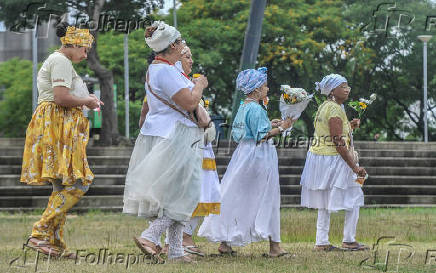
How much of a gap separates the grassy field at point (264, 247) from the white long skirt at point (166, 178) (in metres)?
0.45

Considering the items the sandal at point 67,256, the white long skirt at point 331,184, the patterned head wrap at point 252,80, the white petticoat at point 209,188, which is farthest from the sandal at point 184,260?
the white long skirt at point 331,184

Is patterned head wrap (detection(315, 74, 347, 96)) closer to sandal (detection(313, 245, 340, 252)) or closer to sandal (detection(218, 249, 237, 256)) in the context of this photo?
sandal (detection(313, 245, 340, 252))

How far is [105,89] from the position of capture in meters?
24.3

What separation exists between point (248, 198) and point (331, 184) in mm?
1241

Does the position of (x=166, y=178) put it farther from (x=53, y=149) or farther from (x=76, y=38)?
(x=76, y=38)

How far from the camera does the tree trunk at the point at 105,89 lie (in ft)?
77.8

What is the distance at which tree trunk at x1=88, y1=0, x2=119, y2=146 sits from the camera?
2370cm

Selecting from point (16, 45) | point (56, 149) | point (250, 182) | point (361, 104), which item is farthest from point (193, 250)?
point (16, 45)

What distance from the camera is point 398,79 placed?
39.2 metres

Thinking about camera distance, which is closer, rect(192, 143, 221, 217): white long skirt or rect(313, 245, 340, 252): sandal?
rect(192, 143, 221, 217): white long skirt

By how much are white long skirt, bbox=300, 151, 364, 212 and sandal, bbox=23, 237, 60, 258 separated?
3.05 metres

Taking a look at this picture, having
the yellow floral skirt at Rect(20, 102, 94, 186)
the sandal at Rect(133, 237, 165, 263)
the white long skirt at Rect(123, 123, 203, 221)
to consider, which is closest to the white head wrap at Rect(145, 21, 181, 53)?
the white long skirt at Rect(123, 123, 203, 221)

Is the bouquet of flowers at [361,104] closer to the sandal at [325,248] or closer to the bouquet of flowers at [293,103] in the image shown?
the bouquet of flowers at [293,103]

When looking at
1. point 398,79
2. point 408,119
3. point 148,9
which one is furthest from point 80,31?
point 408,119
